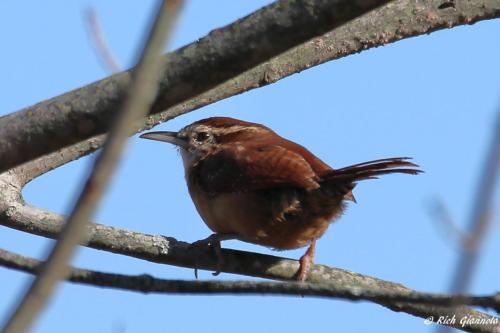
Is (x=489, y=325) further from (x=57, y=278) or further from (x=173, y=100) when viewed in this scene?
(x=57, y=278)

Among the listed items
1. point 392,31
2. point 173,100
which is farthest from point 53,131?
point 392,31

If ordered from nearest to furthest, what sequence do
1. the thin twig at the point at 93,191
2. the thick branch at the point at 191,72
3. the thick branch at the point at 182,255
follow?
the thin twig at the point at 93,191
the thick branch at the point at 191,72
the thick branch at the point at 182,255

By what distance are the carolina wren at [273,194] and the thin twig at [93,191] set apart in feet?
10.6

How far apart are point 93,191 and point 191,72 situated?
48.7 inches

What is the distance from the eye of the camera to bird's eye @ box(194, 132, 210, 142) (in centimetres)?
609

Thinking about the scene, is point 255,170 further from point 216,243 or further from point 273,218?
point 216,243

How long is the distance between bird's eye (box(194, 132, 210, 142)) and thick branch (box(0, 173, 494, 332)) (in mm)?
1545

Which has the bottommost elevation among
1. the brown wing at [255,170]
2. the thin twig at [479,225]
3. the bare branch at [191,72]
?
the thin twig at [479,225]

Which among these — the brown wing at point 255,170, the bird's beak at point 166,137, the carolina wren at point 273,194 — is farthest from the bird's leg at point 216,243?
the bird's beak at point 166,137

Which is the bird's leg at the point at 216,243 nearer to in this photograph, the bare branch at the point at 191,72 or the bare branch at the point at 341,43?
the bare branch at the point at 341,43

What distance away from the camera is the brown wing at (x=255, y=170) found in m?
4.90

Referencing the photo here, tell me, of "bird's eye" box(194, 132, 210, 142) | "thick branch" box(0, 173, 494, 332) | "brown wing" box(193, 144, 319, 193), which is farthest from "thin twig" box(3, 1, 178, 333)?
"bird's eye" box(194, 132, 210, 142)

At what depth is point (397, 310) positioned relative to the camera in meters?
4.44

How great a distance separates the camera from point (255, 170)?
16.6 ft
